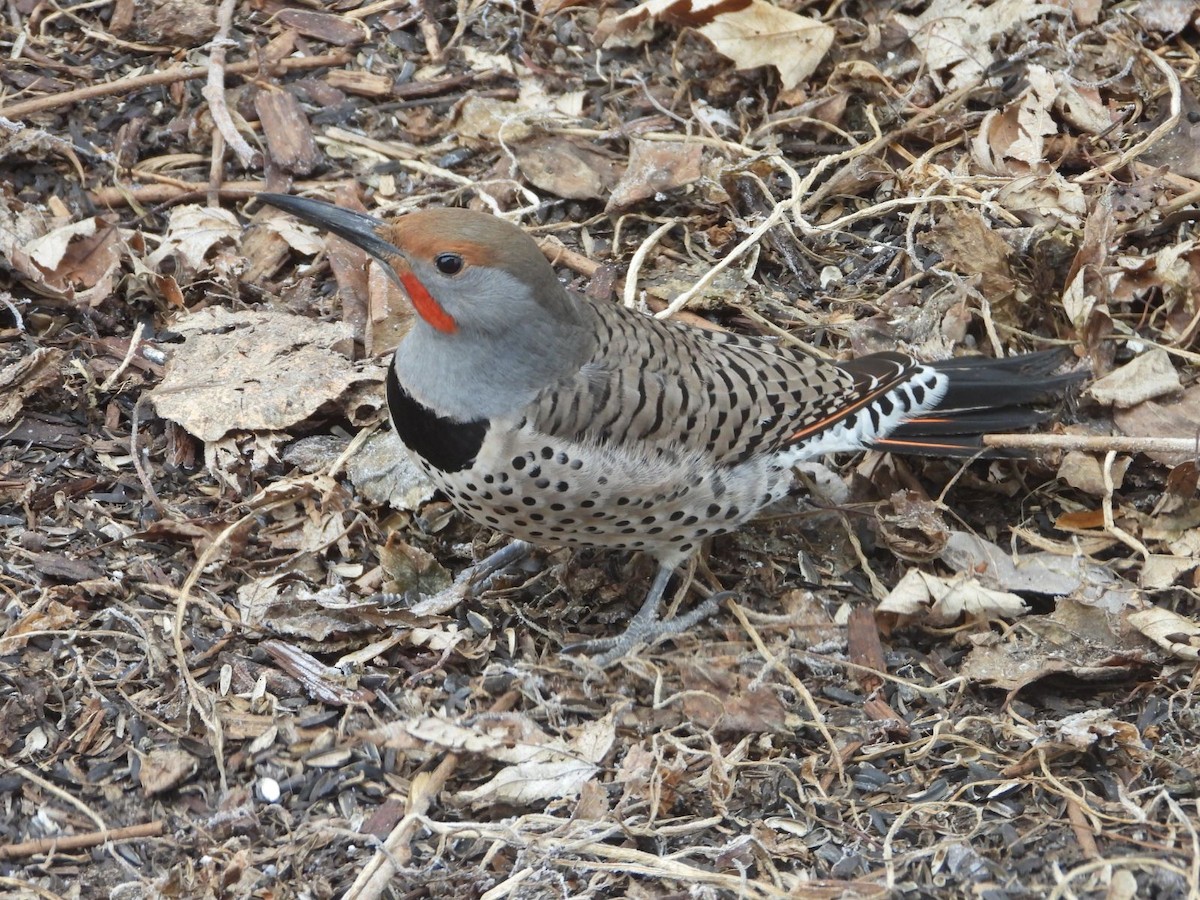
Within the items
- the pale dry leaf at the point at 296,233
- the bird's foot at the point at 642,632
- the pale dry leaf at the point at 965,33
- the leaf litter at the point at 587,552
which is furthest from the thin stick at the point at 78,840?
the pale dry leaf at the point at 965,33

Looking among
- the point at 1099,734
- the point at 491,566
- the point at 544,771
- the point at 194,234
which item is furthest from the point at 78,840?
the point at 1099,734

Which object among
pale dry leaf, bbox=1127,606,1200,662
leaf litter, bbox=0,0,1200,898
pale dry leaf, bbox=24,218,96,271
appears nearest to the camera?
leaf litter, bbox=0,0,1200,898

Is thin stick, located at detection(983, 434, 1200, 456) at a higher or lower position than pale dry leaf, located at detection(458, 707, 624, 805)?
higher

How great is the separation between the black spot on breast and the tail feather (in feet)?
4.17

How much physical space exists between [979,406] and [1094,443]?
1.13 ft

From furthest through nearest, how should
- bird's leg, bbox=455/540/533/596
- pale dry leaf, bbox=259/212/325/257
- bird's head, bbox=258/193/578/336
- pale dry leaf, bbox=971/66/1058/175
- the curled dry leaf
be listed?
the curled dry leaf
pale dry leaf, bbox=971/66/1058/175
pale dry leaf, bbox=259/212/325/257
bird's leg, bbox=455/540/533/596
bird's head, bbox=258/193/578/336

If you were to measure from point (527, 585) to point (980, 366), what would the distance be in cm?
151

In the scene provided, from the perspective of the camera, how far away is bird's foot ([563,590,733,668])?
3855 mm

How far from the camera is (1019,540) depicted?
4219 millimetres

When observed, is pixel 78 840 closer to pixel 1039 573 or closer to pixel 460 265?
pixel 460 265

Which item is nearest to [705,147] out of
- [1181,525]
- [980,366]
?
[980,366]

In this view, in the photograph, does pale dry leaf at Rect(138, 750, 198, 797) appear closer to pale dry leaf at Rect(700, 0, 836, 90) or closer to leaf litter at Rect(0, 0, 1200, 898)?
leaf litter at Rect(0, 0, 1200, 898)

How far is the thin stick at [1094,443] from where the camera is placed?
13.2 ft

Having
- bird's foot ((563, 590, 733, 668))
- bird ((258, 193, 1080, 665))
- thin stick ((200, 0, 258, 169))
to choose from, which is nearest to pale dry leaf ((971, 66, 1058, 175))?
bird ((258, 193, 1080, 665))
